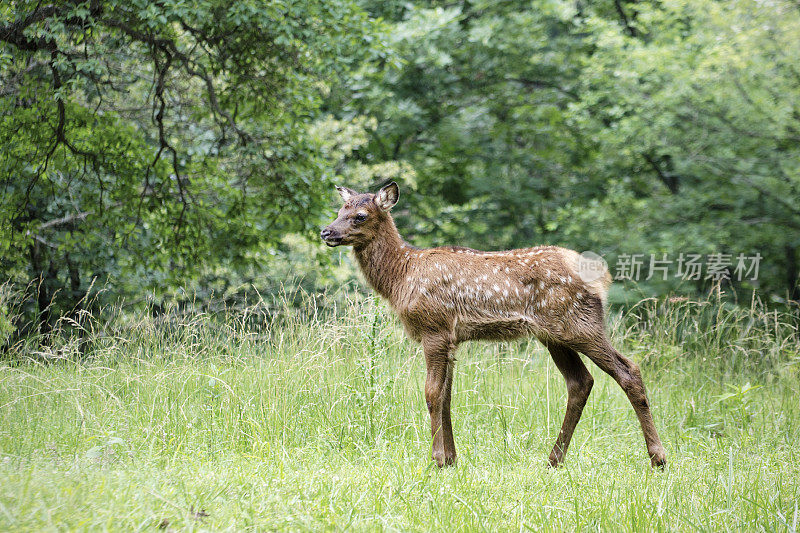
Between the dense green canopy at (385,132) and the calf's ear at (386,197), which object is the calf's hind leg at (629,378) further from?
the dense green canopy at (385,132)

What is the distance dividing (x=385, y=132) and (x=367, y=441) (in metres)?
8.60

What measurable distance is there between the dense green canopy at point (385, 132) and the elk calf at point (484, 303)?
2.90 metres

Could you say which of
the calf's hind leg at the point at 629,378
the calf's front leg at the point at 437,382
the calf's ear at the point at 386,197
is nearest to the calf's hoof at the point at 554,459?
the calf's hind leg at the point at 629,378

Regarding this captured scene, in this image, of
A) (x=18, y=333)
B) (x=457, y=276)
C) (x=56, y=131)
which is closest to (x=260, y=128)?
(x=56, y=131)

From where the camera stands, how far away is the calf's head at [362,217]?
4.96 m

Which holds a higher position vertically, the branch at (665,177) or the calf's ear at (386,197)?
the calf's ear at (386,197)

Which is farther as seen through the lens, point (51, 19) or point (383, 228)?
point (51, 19)

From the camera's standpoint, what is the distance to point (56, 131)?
25.2ft

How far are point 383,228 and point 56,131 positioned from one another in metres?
4.52

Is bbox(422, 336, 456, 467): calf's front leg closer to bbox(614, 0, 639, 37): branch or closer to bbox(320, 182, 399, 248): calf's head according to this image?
bbox(320, 182, 399, 248): calf's head

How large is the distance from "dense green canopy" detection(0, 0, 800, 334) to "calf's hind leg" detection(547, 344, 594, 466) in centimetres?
396

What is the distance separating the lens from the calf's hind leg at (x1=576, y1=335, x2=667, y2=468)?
15.8 feet

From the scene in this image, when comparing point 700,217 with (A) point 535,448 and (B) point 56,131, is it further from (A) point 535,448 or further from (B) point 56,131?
(B) point 56,131

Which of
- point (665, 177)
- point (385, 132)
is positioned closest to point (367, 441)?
point (385, 132)
